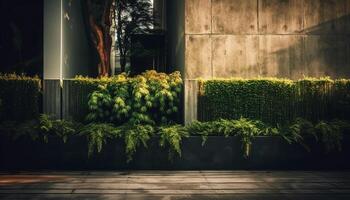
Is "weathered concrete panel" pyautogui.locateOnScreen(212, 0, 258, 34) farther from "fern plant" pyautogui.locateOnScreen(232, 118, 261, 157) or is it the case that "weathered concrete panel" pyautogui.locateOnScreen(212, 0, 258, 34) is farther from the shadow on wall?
"fern plant" pyautogui.locateOnScreen(232, 118, 261, 157)

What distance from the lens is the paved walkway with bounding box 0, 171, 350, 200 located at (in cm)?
724

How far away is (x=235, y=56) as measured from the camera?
495 inches

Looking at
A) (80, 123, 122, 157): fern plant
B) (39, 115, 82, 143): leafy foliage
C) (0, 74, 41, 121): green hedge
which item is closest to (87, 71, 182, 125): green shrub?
(80, 123, 122, 157): fern plant

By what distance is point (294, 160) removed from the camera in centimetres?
996

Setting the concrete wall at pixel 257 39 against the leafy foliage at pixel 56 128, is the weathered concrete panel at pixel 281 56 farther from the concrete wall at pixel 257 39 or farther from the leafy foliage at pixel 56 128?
the leafy foliage at pixel 56 128

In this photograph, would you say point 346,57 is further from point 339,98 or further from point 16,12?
point 16,12

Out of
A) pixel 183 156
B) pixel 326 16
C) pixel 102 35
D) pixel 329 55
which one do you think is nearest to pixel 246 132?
pixel 183 156

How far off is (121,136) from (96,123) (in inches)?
44.0

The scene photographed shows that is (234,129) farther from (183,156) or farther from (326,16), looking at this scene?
(326,16)

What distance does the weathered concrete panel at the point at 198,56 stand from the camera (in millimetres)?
12547

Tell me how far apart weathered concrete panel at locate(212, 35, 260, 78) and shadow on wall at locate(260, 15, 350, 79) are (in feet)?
0.55

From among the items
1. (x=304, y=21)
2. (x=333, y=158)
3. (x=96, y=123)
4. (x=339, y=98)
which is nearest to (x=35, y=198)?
(x=96, y=123)

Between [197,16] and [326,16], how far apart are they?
13.3 feet

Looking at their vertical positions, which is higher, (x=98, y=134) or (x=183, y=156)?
(x=98, y=134)
